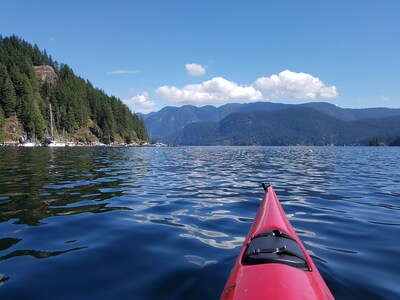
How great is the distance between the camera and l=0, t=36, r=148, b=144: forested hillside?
318ft

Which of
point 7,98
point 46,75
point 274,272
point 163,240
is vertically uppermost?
point 46,75

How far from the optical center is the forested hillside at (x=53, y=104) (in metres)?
96.9

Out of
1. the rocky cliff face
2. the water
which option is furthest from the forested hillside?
the water

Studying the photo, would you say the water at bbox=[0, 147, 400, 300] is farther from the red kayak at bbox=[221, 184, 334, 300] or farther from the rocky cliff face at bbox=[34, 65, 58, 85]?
the rocky cliff face at bbox=[34, 65, 58, 85]

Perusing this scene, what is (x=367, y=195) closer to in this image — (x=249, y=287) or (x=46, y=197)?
(x=249, y=287)

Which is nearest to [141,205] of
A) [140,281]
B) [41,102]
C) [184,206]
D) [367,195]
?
[184,206]

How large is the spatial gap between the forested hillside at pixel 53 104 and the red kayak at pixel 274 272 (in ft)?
324

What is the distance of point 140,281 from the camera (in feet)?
14.4

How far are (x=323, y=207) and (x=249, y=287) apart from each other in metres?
7.96

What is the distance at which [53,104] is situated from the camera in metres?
116

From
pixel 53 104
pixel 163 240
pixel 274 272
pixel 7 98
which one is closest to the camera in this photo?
pixel 274 272

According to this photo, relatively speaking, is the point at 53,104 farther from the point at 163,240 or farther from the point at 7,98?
the point at 163,240

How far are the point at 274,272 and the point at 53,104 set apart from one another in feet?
423

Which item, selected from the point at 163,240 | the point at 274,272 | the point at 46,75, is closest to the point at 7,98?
the point at 46,75
